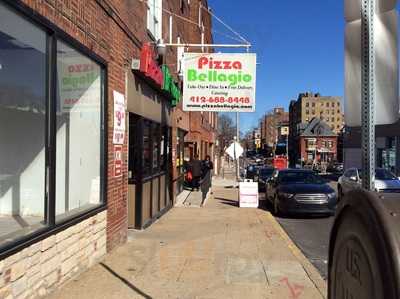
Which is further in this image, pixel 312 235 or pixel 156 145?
pixel 156 145

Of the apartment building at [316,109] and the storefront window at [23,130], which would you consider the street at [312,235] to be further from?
the apartment building at [316,109]

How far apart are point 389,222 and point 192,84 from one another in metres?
12.3

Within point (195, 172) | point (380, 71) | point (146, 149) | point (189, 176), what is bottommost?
point (189, 176)

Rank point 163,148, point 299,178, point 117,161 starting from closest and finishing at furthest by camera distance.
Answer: point 117,161 → point 163,148 → point 299,178

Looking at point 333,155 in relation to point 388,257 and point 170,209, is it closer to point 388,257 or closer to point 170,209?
point 170,209

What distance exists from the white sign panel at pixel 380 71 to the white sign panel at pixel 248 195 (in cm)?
1598

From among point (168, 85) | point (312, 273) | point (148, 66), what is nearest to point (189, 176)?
point (168, 85)

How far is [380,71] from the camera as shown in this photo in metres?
3.46

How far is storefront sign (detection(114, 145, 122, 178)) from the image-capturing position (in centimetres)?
941

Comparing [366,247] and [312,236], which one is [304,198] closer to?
[312,236]

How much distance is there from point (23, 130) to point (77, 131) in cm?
140

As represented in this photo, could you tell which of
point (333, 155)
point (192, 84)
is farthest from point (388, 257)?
point (333, 155)

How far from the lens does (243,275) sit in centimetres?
778

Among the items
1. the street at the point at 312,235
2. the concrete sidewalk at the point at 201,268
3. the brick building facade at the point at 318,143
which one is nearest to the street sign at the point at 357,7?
Result: the concrete sidewalk at the point at 201,268
